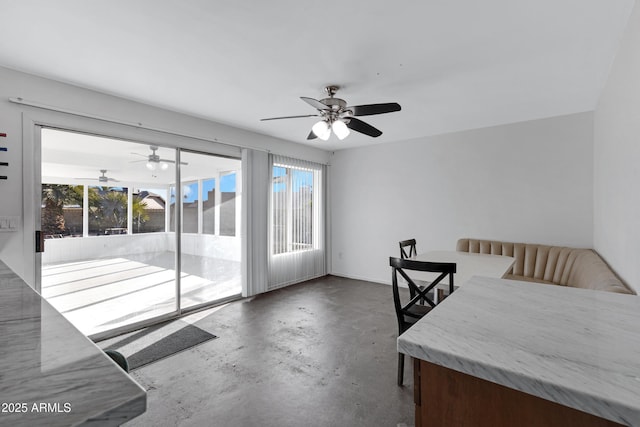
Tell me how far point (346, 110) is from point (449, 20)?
1.05 m

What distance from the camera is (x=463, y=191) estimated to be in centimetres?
434

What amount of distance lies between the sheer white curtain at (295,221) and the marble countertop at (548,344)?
158 inches

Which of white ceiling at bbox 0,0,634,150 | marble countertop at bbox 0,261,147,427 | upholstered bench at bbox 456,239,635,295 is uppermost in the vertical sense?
white ceiling at bbox 0,0,634,150

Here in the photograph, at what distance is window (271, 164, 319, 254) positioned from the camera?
4.88 m

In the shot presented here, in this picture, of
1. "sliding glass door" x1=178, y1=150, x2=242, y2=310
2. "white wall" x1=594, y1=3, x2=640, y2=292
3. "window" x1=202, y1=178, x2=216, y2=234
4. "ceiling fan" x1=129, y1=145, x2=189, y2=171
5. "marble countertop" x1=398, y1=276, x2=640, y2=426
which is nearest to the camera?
"marble countertop" x1=398, y1=276, x2=640, y2=426

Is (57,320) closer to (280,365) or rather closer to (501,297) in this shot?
(501,297)

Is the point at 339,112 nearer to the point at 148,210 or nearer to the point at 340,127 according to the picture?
the point at 340,127

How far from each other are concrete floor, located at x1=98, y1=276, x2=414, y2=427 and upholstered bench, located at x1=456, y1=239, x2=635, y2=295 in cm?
160

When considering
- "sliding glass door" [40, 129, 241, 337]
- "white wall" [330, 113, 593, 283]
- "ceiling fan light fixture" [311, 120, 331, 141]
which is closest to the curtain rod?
"sliding glass door" [40, 129, 241, 337]

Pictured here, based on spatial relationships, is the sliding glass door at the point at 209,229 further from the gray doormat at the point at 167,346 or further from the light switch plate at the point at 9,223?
the light switch plate at the point at 9,223

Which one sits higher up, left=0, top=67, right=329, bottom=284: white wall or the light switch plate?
left=0, top=67, right=329, bottom=284: white wall

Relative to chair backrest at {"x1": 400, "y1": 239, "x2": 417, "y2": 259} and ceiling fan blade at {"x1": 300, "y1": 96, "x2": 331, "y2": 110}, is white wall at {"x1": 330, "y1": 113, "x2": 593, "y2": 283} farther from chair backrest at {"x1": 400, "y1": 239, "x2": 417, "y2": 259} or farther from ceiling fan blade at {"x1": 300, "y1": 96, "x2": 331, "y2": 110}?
ceiling fan blade at {"x1": 300, "y1": 96, "x2": 331, "y2": 110}

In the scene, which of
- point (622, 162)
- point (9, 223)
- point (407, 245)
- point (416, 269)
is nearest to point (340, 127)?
point (416, 269)

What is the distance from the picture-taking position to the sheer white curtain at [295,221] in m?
4.81
